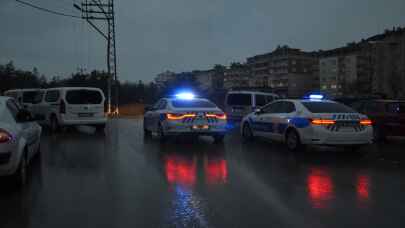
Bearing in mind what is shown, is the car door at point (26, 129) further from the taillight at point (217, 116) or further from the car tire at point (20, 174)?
the taillight at point (217, 116)

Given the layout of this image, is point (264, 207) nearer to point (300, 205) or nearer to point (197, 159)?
point (300, 205)

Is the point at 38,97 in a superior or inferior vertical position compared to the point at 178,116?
superior

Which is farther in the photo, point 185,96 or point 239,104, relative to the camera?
point 239,104

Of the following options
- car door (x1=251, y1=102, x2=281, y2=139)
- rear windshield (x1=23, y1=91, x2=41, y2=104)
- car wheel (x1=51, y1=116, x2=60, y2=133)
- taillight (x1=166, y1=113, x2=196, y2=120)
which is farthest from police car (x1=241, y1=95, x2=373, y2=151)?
rear windshield (x1=23, y1=91, x2=41, y2=104)

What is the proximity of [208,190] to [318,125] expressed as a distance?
477 cm

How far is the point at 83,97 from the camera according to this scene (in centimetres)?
1688

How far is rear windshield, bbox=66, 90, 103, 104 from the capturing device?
1660 centimetres

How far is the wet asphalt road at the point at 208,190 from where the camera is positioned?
199 inches

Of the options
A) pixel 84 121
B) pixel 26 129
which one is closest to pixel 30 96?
pixel 84 121

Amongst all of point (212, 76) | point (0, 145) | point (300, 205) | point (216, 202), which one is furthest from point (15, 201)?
point (212, 76)

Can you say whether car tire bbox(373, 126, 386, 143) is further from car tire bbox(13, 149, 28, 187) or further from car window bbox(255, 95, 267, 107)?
car tire bbox(13, 149, 28, 187)

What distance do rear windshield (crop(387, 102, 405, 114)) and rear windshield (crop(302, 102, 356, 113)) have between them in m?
3.55

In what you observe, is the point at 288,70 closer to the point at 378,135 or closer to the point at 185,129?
the point at 378,135

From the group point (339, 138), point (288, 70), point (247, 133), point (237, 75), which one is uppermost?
point (237, 75)
